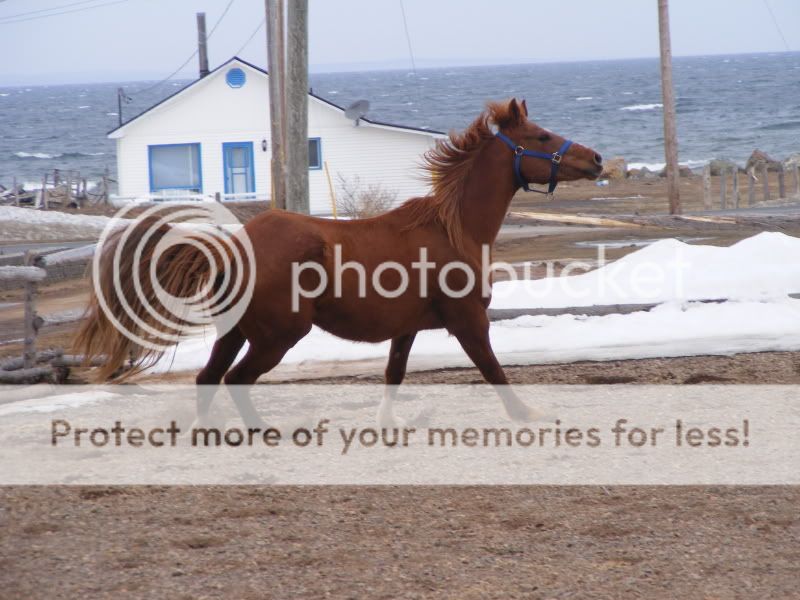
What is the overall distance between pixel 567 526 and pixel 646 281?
6.29 m

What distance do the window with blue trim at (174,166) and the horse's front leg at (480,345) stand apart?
29780 millimetres

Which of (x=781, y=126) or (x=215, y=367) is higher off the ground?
(x=781, y=126)

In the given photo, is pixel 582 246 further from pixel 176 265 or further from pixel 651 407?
pixel 176 265

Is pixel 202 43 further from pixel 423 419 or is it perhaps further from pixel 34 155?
pixel 34 155

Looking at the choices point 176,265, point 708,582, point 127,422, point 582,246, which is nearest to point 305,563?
point 708,582

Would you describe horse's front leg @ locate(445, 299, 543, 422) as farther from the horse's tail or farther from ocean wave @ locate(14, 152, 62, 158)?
ocean wave @ locate(14, 152, 62, 158)

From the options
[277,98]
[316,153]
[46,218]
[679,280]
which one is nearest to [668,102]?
[277,98]

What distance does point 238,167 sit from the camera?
3603cm

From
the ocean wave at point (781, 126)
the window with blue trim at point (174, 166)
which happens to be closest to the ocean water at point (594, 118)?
the ocean wave at point (781, 126)

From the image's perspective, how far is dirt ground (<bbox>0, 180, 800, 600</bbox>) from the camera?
4.30 meters

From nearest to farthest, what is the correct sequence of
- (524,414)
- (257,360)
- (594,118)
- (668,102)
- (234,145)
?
(257,360), (524,414), (668,102), (234,145), (594,118)

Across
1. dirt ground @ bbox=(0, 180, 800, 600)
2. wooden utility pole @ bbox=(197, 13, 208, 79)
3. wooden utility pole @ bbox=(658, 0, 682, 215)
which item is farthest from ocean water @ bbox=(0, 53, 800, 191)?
dirt ground @ bbox=(0, 180, 800, 600)

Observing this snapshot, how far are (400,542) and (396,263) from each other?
234 cm

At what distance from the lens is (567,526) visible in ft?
16.7
